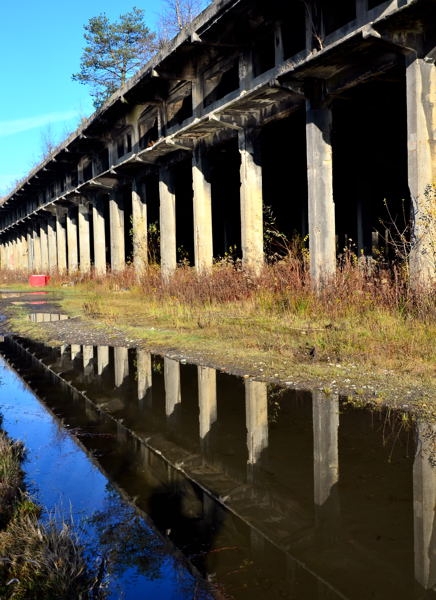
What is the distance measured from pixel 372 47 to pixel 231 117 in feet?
15.3

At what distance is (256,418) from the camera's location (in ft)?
15.5

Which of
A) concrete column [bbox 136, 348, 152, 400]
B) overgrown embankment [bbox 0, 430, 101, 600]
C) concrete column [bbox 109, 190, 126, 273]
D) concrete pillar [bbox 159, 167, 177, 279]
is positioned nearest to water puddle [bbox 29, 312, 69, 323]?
concrete pillar [bbox 159, 167, 177, 279]

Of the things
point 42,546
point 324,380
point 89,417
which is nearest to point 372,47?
point 324,380

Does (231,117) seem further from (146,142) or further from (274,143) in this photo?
(146,142)

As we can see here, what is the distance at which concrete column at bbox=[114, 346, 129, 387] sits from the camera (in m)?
6.49

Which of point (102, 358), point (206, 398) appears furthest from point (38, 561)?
point (102, 358)

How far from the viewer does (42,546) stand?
7.88 feet

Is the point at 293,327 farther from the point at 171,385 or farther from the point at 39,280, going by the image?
the point at 39,280

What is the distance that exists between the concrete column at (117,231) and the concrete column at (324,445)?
57.9 feet

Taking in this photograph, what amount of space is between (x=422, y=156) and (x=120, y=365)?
496cm

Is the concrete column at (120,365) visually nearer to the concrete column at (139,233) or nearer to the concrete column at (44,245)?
the concrete column at (139,233)

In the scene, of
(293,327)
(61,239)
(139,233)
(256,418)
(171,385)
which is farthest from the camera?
(61,239)

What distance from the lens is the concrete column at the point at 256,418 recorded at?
158 inches

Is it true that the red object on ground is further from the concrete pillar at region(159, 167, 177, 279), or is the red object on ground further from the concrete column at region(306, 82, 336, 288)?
the concrete column at region(306, 82, 336, 288)
